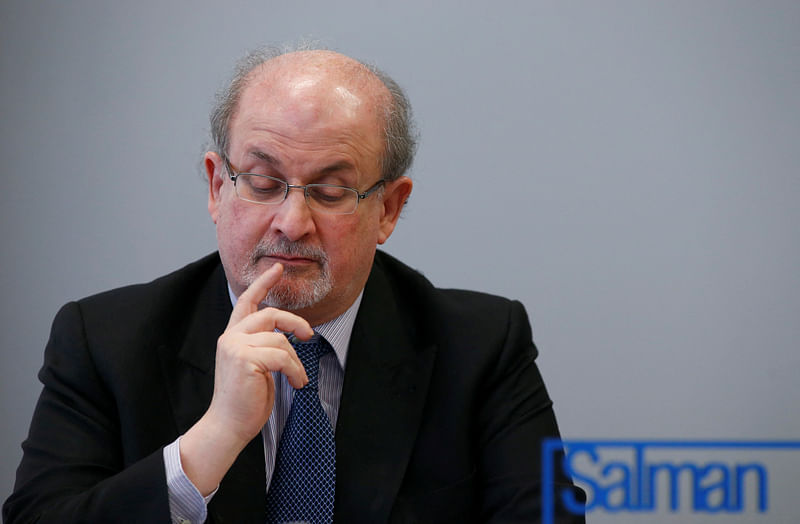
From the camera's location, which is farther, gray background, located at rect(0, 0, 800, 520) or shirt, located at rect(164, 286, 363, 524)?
gray background, located at rect(0, 0, 800, 520)

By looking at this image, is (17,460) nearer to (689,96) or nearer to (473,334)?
(473,334)

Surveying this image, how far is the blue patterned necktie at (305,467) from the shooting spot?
5.52 feet

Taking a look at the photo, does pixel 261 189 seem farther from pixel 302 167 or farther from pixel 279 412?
pixel 279 412

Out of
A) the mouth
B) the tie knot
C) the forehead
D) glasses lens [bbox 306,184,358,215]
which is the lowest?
the tie knot

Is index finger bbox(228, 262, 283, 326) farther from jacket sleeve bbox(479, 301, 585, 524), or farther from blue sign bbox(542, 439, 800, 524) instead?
blue sign bbox(542, 439, 800, 524)

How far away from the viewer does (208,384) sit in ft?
5.77

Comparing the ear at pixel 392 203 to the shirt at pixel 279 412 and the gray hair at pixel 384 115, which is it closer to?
the gray hair at pixel 384 115

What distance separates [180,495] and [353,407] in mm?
413

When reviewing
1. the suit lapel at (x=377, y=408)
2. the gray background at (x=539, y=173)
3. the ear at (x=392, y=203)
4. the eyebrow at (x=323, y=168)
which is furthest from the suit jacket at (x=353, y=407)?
the gray background at (x=539, y=173)

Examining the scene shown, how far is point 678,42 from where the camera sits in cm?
261

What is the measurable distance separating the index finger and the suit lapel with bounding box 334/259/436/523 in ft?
1.01

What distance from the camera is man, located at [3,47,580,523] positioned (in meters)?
1.52

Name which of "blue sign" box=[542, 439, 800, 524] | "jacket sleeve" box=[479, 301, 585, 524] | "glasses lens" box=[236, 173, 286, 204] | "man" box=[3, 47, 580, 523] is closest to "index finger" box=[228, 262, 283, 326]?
"man" box=[3, 47, 580, 523]

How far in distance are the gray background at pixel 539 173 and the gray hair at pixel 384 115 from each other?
74cm
